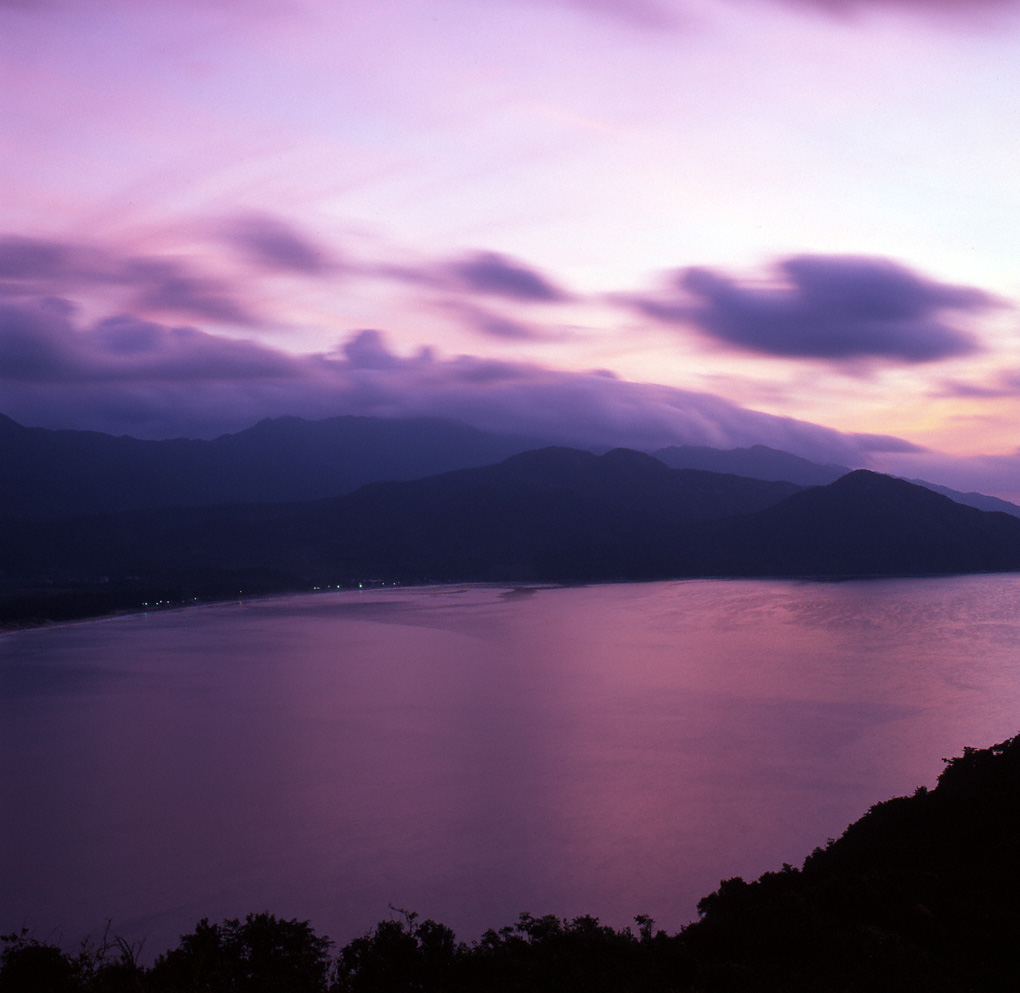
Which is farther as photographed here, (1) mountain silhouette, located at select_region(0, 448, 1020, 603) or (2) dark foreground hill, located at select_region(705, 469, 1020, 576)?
(2) dark foreground hill, located at select_region(705, 469, 1020, 576)

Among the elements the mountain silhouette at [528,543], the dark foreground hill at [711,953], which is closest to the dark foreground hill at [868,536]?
the mountain silhouette at [528,543]

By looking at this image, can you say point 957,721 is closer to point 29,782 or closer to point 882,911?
point 882,911

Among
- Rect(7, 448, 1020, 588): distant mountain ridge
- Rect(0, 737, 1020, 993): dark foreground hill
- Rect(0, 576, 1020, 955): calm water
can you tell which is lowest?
Rect(0, 576, 1020, 955): calm water

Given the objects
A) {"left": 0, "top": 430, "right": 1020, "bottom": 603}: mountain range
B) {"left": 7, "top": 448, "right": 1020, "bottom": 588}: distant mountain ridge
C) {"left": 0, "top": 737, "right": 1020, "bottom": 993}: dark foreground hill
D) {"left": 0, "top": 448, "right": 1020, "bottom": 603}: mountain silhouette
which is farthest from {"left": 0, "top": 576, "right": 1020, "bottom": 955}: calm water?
{"left": 7, "top": 448, "right": 1020, "bottom": 588}: distant mountain ridge

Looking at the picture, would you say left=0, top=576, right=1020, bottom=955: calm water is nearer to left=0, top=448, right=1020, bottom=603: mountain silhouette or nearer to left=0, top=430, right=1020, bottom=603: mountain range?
left=0, top=430, right=1020, bottom=603: mountain range

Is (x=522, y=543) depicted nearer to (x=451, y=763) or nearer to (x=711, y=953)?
(x=451, y=763)

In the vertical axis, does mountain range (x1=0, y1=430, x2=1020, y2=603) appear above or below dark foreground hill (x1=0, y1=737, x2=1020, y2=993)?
above

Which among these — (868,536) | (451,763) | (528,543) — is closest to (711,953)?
(451,763)
